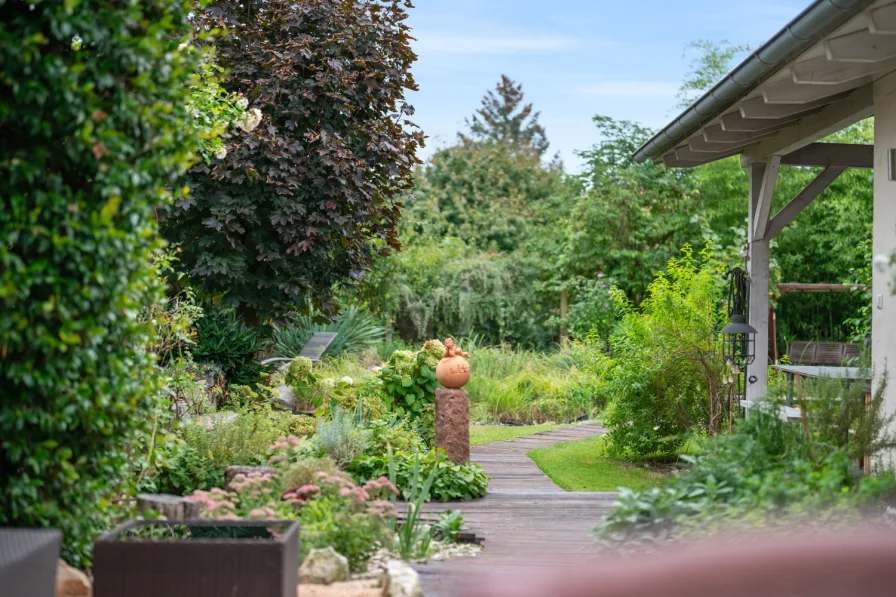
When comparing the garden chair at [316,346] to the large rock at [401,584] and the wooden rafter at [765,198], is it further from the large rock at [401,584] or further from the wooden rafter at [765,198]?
the large rock at [401,584]

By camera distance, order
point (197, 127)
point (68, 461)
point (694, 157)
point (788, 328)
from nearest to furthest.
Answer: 1. point (68, 461)
2. point (197, 127)
3. point (694, 157)
4. point (788, 328)

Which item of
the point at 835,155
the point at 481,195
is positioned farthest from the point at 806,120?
the point at 481,195

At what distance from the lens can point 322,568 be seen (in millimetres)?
3953

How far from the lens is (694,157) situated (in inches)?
333

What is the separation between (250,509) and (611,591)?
1900 mm

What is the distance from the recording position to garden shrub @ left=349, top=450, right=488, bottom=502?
6180 millimetres

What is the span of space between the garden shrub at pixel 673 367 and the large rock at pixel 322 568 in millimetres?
3990

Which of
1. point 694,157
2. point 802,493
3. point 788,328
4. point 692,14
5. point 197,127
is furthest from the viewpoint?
point 692,14

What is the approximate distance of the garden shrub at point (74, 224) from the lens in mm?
2934

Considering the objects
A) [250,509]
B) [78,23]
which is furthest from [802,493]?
[78,23]

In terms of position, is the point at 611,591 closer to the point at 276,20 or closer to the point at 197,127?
the point at 197,127

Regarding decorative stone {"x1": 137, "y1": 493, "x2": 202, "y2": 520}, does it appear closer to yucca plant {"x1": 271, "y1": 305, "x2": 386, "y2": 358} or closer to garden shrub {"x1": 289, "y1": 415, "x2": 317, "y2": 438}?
garden shrub {"x1": 289, "y1": 415, "x2": 317, "y2": 438}

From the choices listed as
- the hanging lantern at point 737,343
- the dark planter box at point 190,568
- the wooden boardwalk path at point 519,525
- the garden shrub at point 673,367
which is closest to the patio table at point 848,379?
the hanging lantern at point 737,343

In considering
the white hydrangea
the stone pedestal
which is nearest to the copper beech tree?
the white hydrangea
